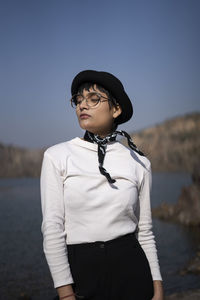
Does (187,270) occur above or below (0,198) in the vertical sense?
below

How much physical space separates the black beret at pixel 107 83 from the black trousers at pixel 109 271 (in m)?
0.68

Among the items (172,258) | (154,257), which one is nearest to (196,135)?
(172,258)

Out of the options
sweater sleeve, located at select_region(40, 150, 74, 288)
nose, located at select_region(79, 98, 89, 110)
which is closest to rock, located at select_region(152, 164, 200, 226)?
nose, located at select_region(79, 98, 89, 110)

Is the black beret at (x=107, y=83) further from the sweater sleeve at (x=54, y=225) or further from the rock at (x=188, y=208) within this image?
the rock at (x=188, y=208)

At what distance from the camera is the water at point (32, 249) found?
638cm

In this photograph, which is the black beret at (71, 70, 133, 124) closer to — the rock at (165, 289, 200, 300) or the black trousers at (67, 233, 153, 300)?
the black trousers at (67, 233, 153, 300)

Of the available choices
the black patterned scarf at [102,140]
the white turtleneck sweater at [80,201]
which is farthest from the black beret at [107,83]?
the white turtleneck sweater at [80,201]

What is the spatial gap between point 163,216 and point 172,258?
360 cm

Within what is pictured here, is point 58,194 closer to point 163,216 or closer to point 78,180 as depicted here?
point 78,180

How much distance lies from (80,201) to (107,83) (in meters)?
0.58

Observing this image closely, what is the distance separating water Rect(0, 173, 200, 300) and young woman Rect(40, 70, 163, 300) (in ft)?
15.1

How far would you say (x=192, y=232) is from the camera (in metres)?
10.2

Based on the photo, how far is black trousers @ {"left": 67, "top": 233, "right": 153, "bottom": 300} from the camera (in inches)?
61.6

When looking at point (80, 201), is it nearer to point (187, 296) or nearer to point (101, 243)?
point (101, 243)
